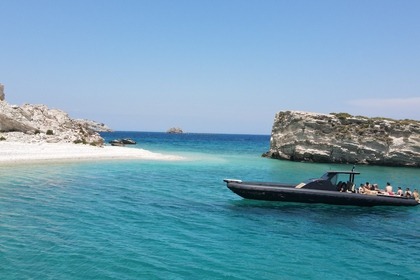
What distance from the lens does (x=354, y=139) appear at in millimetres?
59500

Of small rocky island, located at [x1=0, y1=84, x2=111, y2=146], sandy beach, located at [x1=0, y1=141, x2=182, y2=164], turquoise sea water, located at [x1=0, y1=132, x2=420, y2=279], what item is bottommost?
turquoise sea water, located at [x1=0, y1=132, x2=420, y2=279]

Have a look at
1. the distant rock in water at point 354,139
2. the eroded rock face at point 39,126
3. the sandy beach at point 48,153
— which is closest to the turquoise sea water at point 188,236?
the sandy beach at point 48,153

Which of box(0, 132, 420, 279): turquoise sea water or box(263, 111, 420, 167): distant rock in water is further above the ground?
box(263, 111, 420, 167): distant rock in water

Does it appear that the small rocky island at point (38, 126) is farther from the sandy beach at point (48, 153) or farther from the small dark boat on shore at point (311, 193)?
the small dark boat on shore at point (311, 193)

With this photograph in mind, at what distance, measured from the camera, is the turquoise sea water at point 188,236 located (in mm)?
11883

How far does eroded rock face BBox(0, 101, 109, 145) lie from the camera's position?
54.7m

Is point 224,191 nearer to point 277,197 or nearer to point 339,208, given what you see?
point 277,197

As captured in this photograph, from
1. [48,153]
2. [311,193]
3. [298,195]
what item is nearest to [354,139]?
[311,193]

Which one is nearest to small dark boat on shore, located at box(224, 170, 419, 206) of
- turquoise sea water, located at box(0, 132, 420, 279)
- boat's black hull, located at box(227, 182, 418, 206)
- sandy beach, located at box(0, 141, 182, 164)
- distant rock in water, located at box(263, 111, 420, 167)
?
boat's black hull, located at box(227, 182, 418, 206)

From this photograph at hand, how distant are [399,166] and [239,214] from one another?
47.9 metres

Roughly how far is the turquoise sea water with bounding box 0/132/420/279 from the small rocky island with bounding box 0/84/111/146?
29759 mm

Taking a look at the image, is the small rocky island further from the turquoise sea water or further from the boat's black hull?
the boat's black hull

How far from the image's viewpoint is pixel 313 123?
197 feet

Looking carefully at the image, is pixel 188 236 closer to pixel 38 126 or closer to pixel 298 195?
pixel 298 195
